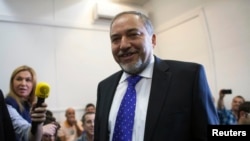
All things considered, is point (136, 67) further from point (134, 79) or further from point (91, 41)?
point (91, 41)

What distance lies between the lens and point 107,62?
640 cm

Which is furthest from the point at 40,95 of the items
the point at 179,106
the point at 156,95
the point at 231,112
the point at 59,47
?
the point at 59,47

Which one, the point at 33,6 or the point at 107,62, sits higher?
the point at 33,6

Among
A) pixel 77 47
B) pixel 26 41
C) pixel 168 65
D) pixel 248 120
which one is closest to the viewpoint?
pixel 168 65

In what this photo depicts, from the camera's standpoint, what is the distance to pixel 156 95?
1.31 meters

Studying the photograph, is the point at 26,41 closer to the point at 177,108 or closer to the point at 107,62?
the point at 107,62

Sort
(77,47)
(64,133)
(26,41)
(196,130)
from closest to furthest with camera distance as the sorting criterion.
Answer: (196,130)
(64,133)
(26,41)
(77,47)

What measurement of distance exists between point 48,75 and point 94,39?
4.44 ft

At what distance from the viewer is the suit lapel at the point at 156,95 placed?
1235 millimetres

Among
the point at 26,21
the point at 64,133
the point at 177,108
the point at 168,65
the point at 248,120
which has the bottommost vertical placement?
the point at 64,133

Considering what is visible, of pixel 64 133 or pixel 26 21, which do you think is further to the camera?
pixel 26 21

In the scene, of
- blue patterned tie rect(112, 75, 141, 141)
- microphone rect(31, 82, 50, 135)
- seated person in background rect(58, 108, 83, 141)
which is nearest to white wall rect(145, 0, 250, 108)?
seated person in background rect(58, 108, 83, 141)

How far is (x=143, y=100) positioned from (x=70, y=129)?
390 cm

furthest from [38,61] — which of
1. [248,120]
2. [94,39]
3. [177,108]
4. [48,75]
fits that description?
[177,108]
